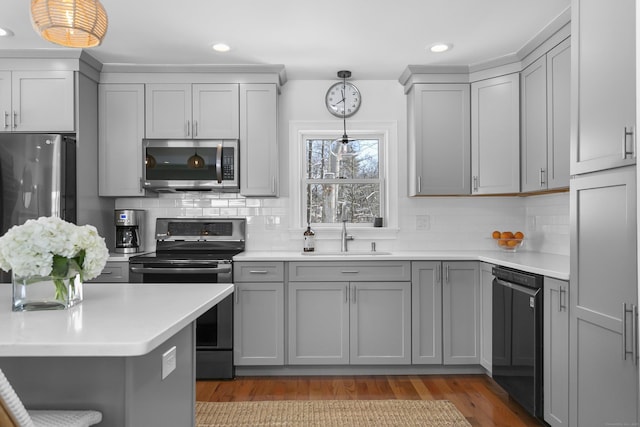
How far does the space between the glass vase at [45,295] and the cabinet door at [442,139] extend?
112 inches

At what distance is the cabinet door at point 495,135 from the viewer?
3.58 metres

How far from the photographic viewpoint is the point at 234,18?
296 cm

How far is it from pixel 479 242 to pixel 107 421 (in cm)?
347

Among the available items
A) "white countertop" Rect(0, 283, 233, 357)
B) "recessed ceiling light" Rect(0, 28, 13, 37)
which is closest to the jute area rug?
"white countertop" Rect(0, 283, 233, 357)

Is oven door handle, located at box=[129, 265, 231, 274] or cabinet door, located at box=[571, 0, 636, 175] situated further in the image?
oven door handle, located at box=[129, 265, 231, 274]

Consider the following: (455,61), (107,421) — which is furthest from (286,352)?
(455,61)

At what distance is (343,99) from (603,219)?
2.56m

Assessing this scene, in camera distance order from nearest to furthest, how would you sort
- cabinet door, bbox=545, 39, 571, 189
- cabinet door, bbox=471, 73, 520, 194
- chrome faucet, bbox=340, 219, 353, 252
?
cabinet door, bbox=545, 39, 571, 189
cabinet door, bbox=471, 73, 520, 194
chrome faucet, bbox=340, 219, 353, 252

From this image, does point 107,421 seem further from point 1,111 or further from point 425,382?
point 1,111

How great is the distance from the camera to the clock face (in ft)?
13.5

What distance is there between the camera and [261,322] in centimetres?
353

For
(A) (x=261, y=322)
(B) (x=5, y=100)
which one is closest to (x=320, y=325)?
(A) (x=261, y=322)

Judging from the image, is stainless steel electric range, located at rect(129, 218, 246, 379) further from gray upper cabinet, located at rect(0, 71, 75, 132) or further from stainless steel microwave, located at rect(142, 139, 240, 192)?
gray upper cabinet, located at rect(0, 71, 75, 132)

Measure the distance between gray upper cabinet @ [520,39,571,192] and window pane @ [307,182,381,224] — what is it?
4.21 feet
